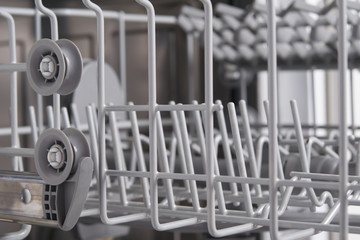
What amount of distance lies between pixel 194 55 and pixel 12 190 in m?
1.00

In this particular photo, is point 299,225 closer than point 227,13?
Yes

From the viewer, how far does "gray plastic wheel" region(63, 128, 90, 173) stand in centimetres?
55

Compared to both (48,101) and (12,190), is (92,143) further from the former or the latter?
(48,101)

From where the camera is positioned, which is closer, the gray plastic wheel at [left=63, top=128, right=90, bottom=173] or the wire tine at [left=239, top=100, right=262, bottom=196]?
the gray plastic wheel at [left=63, top=128, right=90, bottom=173]

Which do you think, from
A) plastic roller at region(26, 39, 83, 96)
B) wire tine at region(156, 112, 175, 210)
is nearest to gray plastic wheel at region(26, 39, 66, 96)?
plastic roller at region(26, 39, 83, 96)

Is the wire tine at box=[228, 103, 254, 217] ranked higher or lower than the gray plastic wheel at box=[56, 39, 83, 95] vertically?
lower

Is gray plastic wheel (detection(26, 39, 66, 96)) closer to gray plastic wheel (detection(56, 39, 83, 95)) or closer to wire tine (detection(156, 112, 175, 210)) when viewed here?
gray plastic wheel (detection(56, 39, 83, 95))

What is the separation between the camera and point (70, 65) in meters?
0.55

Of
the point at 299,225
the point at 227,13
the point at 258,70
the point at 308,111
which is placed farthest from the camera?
the point at 308,111

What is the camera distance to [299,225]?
508 mm

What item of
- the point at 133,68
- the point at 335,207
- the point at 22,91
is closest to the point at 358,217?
the point at 335,207

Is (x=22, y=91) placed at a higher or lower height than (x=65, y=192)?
higher

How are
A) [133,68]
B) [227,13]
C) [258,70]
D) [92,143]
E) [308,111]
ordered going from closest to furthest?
[92,143] → [227,13] → [258,70] → [133,68] → [308,111]

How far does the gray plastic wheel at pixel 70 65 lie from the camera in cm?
55
